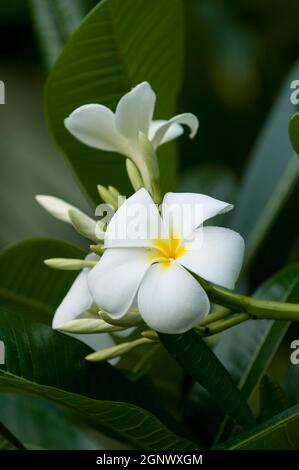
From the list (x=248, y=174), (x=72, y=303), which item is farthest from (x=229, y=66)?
(x=72, y=303)

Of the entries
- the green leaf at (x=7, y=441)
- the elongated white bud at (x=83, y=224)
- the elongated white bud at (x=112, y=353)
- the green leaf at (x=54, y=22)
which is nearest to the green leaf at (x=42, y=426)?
the green leaf at (x=7, y=441)

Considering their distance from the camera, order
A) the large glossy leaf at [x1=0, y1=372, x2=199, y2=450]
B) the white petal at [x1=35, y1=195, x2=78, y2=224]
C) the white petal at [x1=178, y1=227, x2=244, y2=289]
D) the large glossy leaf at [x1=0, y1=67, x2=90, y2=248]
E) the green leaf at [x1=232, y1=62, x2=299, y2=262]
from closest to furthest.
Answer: the white petal at [x1=178, y1=227, x2=244, y2=289], the large glossy leaf at [x1=0, y1=372, x2=199, y2=450], the white petal at [x1=35, y1=195, x2=78, y2=224], the green leaf at [x1=232, y1=62, x2=299, y2=262], the large glossy leaf at [x1=0, y1=67, x2=90, y2=248]

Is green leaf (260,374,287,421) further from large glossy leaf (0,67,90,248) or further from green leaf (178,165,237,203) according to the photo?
large glossy leaf (0,67,90,248)

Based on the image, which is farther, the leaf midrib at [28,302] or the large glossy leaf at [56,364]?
the leaf midrib at [28,302]

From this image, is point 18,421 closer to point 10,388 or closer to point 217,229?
point 10,388

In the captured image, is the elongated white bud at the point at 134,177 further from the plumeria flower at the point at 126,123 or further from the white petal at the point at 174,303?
the white petal at the point at 174,303

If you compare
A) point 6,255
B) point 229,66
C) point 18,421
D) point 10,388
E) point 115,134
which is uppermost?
point 229,66

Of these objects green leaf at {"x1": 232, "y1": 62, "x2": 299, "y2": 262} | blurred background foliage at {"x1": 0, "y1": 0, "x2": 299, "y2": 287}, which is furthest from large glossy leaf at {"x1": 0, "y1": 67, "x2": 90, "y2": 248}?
green leaf at {"x1": 232, "y1": 62, "x2": 299, "y2": 262}
